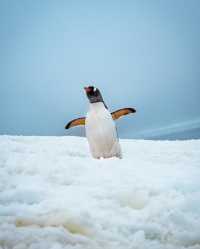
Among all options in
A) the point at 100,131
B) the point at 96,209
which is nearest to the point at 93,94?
the point at 100,131

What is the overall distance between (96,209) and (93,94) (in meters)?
3.59

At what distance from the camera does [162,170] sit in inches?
116

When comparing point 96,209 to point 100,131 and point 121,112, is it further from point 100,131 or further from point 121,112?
point 121,112

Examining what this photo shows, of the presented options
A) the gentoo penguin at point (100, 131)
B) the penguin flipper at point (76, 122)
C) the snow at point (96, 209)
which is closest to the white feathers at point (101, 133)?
the gentoo penguin at point (100, 131)

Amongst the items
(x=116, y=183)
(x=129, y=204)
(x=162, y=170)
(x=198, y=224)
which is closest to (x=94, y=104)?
(x=162, y=170)

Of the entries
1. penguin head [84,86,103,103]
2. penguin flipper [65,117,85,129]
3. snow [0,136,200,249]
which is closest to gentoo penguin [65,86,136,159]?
penguin head [84,86,103,103]

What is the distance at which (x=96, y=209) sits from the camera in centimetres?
179

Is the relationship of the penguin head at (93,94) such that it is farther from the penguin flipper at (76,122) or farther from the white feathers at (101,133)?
the penguin flipper at (76,122)

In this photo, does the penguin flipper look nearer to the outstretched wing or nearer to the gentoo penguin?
the outstretched wing

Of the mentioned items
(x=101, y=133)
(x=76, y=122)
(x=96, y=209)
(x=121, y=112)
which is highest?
(x=121, y=112)

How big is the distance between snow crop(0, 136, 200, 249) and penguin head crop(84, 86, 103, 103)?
2.64 metres

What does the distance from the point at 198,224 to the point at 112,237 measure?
0.54 metres

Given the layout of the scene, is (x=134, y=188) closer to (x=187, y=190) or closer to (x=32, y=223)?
(x=187, y=190)

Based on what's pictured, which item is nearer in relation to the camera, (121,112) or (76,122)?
(76,122)
